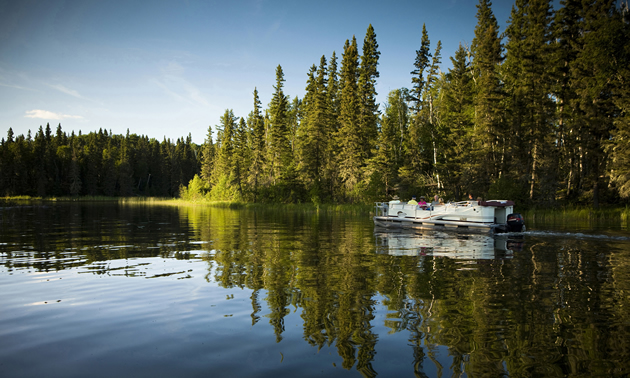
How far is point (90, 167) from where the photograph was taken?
4850 inches

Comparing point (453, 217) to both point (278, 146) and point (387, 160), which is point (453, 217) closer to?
point (387, 160)

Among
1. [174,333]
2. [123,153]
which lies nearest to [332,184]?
[174,333]

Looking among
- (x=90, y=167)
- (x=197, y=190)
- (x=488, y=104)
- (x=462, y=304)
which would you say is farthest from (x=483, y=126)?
(x=90, y=167)

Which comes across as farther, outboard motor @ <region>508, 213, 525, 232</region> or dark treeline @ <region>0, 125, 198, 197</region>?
dark treeline @ <region>0, 125, 198, 197</region>

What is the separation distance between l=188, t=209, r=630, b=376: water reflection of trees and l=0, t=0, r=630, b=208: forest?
91.2 feet

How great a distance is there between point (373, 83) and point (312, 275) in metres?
52.9

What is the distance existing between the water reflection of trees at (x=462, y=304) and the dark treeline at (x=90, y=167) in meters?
119

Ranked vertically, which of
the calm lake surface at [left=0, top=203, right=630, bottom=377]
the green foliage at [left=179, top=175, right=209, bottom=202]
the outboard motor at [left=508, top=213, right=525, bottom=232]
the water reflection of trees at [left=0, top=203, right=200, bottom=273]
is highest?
the green foliage at [left=179, top=175, right=209, bottom=202]

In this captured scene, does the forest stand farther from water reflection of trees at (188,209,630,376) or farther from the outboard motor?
water reflection of trees at (188,209,630,376)

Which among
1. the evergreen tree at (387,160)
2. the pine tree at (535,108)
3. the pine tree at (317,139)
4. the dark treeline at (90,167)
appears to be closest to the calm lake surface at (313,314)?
the pine tree at (535,108)

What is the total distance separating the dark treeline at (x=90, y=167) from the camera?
108375mm

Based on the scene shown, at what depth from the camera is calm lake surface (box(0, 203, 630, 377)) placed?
543cm

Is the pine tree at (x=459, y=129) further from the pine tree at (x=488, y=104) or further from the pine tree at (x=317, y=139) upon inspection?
the pine tree at (x=317, y=139)

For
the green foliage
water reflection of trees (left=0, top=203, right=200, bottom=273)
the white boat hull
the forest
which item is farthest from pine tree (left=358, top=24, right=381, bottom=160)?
the green foliage
